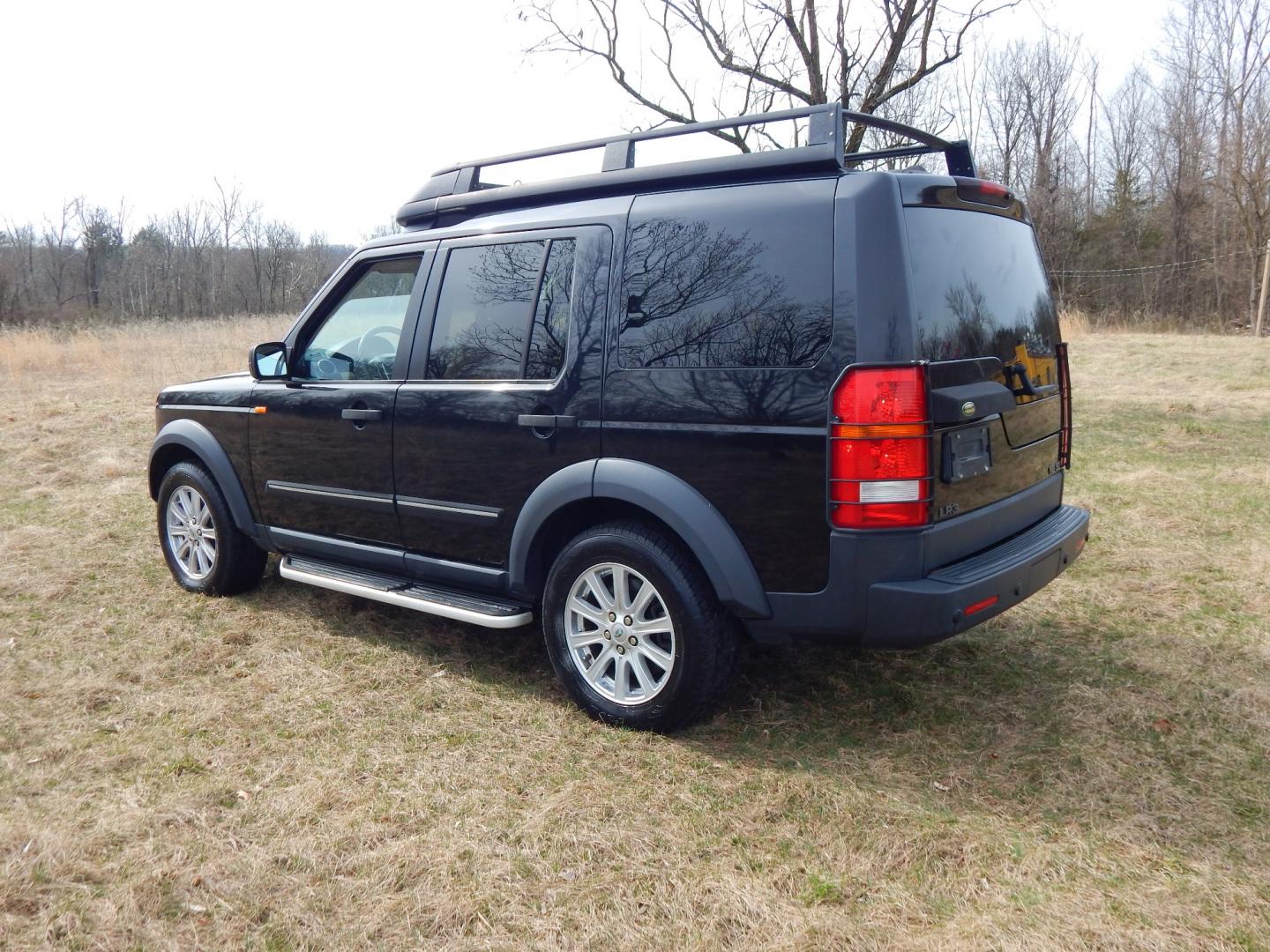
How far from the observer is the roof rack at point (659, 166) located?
3.21 m

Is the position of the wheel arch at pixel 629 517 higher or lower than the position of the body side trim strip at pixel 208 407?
lower

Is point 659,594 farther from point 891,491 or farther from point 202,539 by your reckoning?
point 202,539

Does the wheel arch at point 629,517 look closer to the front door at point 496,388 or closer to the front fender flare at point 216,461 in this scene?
the front door at point 496,388

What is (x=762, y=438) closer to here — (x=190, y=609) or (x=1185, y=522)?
(x=190, y=609)

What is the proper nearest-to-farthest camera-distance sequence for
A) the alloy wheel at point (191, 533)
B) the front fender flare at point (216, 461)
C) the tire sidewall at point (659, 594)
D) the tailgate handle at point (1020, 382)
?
the tire sidewall at point (659, 594)
the tailgate handle at point (1020, 382)
the front fender flare at point (216, 461)
the alloy wheel at point (191, 533)

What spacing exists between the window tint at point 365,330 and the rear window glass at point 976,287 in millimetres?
2371

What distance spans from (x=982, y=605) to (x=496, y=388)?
2064 millimetres

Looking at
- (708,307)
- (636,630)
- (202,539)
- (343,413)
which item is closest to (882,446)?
(708,307)

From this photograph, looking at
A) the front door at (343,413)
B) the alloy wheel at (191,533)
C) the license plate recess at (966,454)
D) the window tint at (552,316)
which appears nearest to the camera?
the license plate recess at (966,454)

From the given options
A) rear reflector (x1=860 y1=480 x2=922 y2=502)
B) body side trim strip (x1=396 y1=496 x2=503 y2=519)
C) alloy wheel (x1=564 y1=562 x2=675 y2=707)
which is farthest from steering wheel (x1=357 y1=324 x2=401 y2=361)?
rear reflector (x1=860 y1=480 x2=922 y2=502)

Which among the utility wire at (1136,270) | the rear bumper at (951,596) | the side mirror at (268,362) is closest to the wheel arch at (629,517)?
the rear bumper at (951,596)

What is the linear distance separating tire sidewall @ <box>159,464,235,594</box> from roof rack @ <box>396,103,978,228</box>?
6.32 feet

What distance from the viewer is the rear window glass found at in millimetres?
3094

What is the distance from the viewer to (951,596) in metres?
2.96
